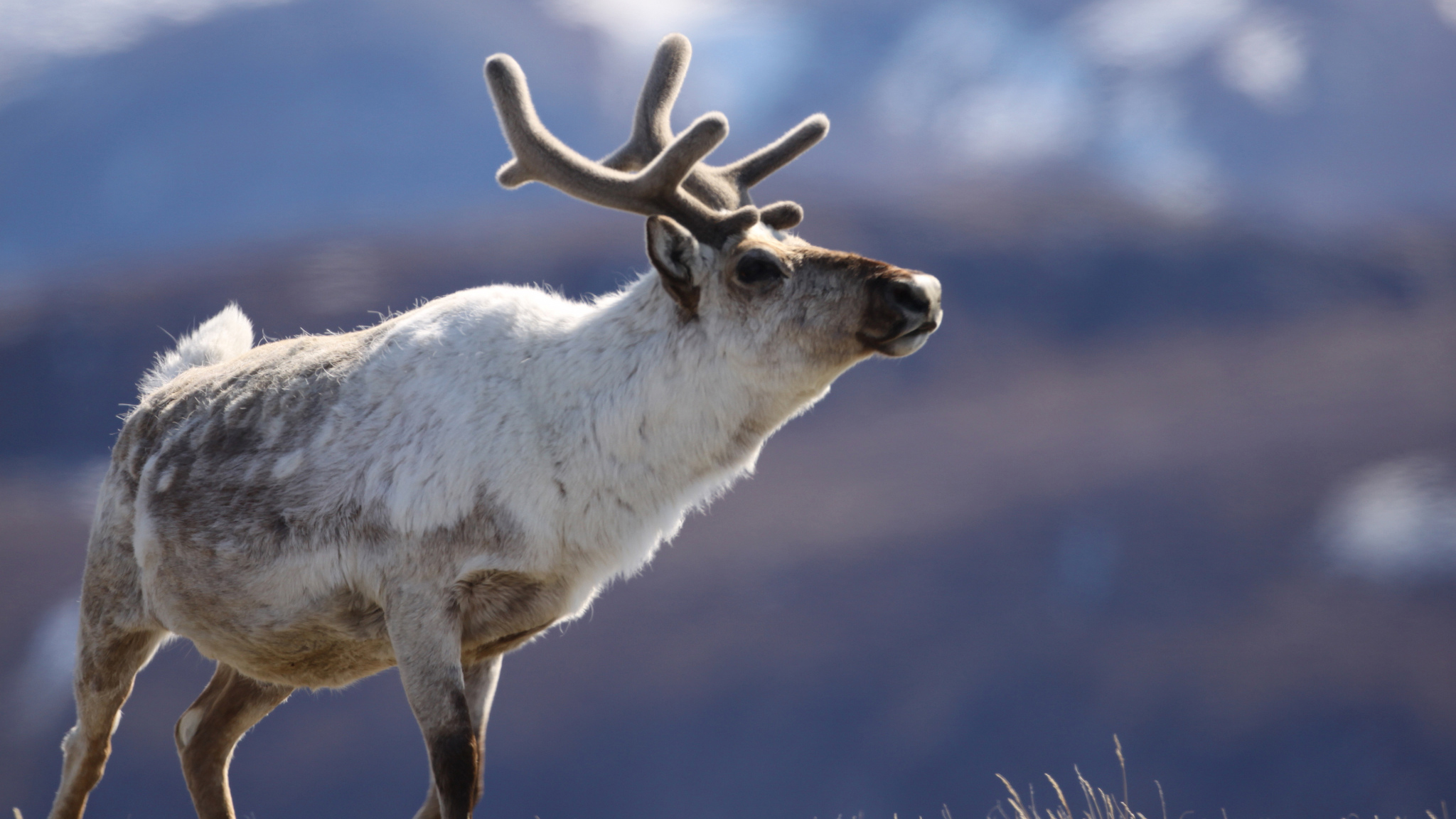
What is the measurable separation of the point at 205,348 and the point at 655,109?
2.52 metres

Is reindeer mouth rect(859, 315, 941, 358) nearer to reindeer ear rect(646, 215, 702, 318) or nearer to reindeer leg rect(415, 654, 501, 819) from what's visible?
reindeer ear rect(646, 215, 702, 318)

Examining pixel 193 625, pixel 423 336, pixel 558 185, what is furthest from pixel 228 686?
pixel 558 185

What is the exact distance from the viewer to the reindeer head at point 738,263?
3.71 m

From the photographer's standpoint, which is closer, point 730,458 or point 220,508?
point 730,458

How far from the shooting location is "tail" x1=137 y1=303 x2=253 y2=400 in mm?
5453

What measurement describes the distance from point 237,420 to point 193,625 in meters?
0.81

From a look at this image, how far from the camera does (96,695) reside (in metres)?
4.91

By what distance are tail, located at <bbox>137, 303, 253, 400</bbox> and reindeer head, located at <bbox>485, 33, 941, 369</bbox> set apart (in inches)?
79.9

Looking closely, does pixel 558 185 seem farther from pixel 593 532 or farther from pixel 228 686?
pixel 228 686

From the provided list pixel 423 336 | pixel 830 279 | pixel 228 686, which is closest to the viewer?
pixel 830 279

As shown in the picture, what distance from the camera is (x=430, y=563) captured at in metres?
3.85

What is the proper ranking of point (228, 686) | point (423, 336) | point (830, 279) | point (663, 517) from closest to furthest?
point (830, 279), point (663, 517), point (423, 336), point (228, 686)

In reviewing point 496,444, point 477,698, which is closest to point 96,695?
point 477,698

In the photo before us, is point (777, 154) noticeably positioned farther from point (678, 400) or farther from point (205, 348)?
point (205, 348)
